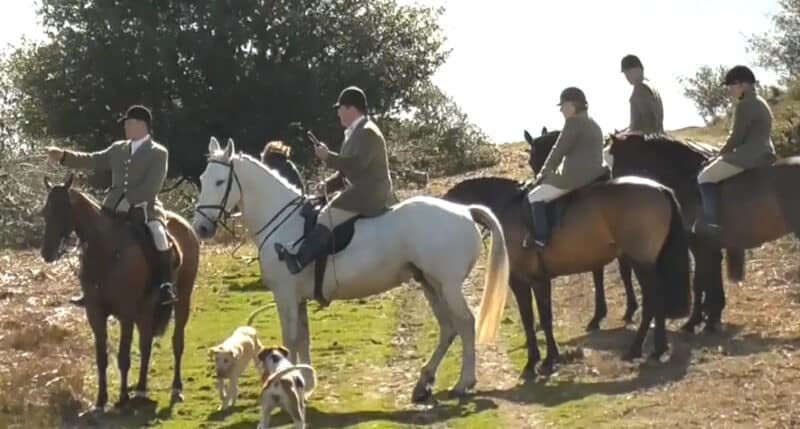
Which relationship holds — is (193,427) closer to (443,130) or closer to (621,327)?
(621,327)

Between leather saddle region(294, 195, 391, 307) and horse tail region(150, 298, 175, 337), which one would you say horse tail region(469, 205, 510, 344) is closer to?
leather saddle region(294, 195, 391, 307)

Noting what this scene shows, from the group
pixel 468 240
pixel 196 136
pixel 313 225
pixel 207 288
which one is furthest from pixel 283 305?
pixel 196 136

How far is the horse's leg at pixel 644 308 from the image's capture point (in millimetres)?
13555

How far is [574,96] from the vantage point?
528 inches

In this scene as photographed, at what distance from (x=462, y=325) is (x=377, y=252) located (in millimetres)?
1018

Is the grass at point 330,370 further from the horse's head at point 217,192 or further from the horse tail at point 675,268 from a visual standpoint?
the horse tail at point 675,268

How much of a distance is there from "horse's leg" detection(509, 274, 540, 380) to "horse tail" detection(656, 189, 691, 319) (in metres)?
1.35

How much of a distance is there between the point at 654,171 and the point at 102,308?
6.38 metres

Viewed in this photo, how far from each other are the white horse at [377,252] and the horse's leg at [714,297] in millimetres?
3571

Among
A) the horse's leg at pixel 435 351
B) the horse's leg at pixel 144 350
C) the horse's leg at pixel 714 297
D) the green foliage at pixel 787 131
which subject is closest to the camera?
the horse's leg at pixel 435 351

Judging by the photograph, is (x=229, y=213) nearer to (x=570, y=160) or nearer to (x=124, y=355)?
(x=124, y=355)

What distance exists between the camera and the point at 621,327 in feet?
51.9

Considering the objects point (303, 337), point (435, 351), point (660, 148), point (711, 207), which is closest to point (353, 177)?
point (303, 337)

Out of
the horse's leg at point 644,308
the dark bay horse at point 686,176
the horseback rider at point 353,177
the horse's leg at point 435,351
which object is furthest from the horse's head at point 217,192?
the dark bay horse at point 686,176
